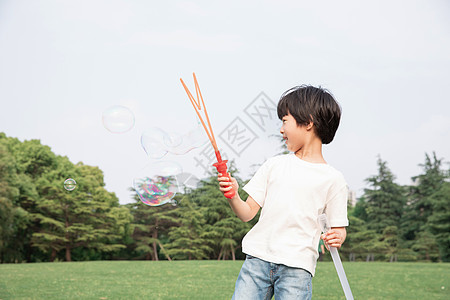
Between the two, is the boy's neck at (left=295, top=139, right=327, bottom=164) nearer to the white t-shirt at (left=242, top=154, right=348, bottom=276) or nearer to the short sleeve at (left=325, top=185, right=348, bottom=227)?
the white t-shirt at (left=242, top=154, right=348, bottom=276)

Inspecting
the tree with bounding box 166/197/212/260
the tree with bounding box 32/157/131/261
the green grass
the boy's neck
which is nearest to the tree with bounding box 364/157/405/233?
the tree with bounding box 166/197/212/260

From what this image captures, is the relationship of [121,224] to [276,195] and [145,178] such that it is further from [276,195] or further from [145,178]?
[276,195]

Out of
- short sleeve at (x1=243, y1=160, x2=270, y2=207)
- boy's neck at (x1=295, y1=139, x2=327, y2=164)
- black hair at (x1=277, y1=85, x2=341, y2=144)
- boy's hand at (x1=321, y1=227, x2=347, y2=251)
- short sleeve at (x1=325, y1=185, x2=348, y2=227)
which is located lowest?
boy's hand at (x1=321, y1=227, x2=347, y2=251)

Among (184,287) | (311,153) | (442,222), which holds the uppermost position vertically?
(442,222)

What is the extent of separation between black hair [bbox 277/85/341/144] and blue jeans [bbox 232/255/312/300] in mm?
624

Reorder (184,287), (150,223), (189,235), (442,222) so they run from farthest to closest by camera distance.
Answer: (150,223)
(442,222)
(189,235)
(184,287)

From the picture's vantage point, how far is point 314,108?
2.09 meters

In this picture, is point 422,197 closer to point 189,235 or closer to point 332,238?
point 189,235

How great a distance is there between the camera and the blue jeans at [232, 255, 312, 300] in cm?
194

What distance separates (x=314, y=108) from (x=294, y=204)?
43 centimetres

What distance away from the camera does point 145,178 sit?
5.11m

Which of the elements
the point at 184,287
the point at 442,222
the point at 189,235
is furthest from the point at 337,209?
the point at 442,222

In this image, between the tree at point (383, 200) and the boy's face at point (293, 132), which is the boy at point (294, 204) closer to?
the boy's face at point (293, 132)

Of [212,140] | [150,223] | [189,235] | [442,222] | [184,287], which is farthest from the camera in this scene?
[150,223]
